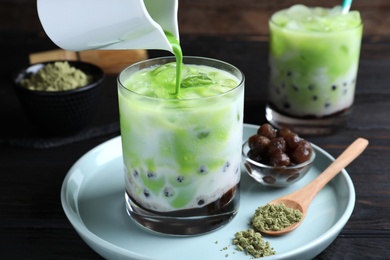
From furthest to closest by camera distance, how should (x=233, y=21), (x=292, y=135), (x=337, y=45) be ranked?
1. (x=233, y=21)
2. (x=337, y=45)
3. (x=292, y=135)

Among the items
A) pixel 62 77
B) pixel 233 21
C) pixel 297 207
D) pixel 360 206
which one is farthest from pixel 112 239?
pixel 233 21

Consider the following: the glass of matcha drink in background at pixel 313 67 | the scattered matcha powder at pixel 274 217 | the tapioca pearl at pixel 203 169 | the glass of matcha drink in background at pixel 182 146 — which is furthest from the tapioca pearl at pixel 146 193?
the glass of matcha drink in background at pixel 313 67

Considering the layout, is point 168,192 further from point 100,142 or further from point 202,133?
point 100,142

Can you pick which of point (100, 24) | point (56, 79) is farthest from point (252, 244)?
point (56, 79)

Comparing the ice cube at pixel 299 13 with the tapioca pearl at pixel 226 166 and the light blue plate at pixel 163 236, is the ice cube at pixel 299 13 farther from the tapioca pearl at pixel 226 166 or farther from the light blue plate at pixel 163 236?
the tapioca pearl at pixel 226 166

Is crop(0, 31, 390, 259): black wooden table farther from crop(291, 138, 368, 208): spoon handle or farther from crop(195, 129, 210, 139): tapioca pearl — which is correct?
crop(195, 129, 210, 139): tapioca pearl

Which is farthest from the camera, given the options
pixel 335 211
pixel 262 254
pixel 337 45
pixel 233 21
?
pixel 233 21

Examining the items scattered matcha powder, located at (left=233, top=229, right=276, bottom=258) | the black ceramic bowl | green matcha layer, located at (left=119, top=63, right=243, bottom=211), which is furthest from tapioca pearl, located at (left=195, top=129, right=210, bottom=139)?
the black ceramic bowl

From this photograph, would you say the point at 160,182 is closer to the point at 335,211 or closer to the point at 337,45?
the point at 335,211
